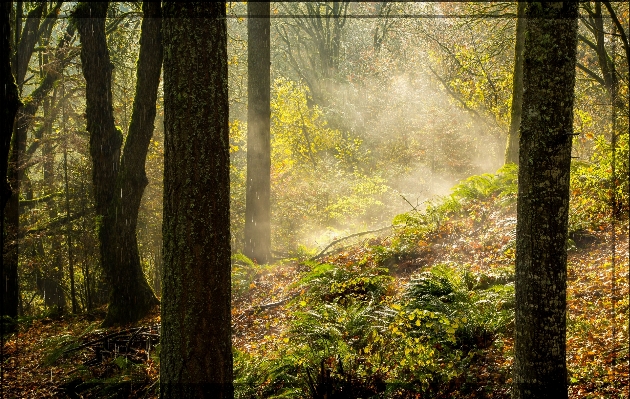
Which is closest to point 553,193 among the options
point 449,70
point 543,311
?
point 543,311

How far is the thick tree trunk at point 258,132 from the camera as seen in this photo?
1229 cm

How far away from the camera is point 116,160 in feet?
31.9

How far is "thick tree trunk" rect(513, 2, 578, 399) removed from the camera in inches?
136

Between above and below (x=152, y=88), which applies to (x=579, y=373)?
below

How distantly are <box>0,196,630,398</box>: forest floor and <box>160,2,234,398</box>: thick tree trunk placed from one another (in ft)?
4.40

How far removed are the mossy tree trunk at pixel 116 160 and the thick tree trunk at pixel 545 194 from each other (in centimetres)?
722

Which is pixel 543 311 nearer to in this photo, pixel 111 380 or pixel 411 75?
pixel 111 380

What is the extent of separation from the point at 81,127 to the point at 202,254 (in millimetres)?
15710

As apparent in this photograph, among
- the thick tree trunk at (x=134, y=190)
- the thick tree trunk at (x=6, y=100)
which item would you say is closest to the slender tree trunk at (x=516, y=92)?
the thick tree trunk at (x=134, y=190)

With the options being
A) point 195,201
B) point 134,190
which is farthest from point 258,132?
point 195,201

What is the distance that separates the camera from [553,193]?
A: 11.5ft

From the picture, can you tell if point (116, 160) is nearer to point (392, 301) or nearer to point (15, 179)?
point (15, 179)

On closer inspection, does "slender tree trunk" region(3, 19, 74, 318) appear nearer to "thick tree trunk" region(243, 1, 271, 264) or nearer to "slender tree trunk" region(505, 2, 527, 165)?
"thick tree trunk" region(243, 1, 271, 264)

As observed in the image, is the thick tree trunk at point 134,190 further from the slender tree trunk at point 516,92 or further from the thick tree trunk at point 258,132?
the slender tree trunk at point 516,92
